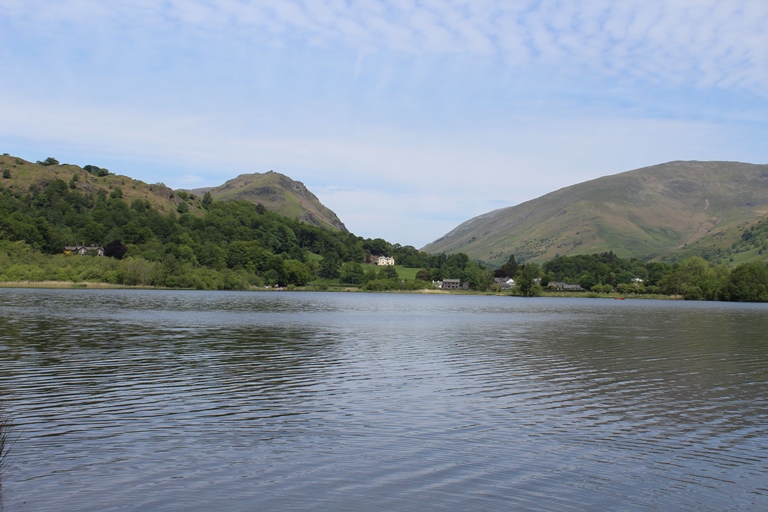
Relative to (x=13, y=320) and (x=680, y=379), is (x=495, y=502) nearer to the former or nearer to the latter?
(x=680, y=379)

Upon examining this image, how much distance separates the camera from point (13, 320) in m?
59.0

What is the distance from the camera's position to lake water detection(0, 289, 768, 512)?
49.0 ft

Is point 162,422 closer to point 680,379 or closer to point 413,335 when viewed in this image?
point 680,379

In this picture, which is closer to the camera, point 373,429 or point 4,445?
point 4,445

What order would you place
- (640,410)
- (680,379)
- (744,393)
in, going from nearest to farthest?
1. (640,410)
2. (744,393)
3. (680,379)

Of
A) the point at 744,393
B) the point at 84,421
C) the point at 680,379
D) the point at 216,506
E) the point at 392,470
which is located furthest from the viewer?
the point at 680,379

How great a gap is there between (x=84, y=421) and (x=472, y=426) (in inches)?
509

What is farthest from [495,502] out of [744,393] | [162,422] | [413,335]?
[413,335]

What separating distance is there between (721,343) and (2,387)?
2177 inches

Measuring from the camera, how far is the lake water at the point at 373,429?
1494cm

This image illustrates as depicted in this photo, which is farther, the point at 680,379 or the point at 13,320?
the point at 13,320

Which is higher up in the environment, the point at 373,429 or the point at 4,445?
the point at 4,445

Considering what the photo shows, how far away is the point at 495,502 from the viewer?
14531 mm

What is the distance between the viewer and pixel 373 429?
830 inches
